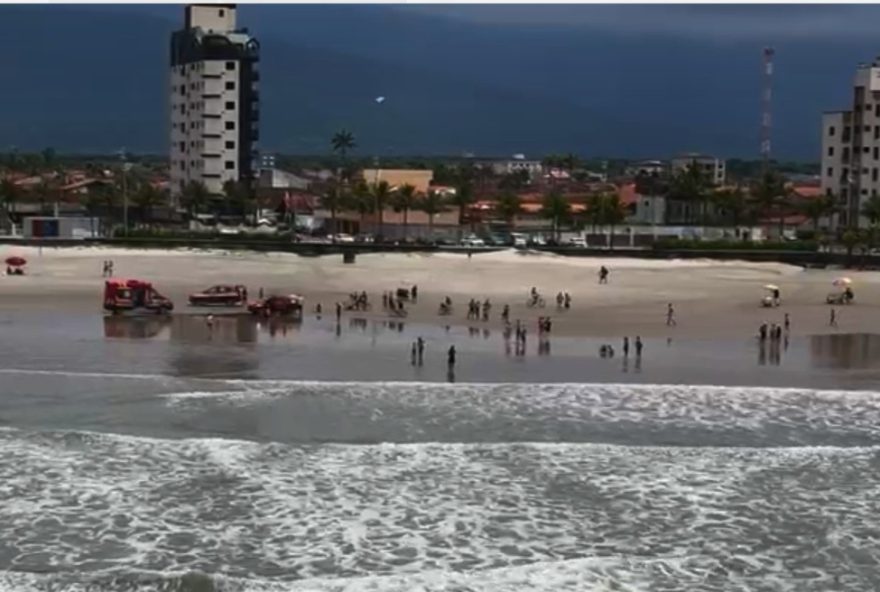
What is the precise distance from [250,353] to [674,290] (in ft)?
Answer: 81.8

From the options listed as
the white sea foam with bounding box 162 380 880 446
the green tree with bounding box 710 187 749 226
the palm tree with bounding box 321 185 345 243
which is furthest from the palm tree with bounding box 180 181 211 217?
the white sea foam with bounding box 162 380 880 446

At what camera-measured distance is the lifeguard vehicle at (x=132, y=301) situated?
43562 millimetres

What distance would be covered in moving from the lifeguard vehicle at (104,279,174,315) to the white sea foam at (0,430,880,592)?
20.6 m

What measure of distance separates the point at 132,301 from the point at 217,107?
196 feet

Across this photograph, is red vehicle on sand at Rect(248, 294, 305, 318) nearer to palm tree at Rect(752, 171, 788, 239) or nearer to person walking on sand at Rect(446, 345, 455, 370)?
person walking on sand at Rect(446, 345, 455, 370)

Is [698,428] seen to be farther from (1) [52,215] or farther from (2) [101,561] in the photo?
(1) [52,215]

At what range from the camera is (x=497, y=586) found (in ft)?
50.1

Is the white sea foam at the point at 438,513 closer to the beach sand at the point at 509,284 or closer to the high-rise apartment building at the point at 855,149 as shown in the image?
the beach sand at the point at 509,284

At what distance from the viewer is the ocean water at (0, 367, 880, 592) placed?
52.3 feet

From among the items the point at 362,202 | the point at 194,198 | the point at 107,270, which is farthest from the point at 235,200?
the point at 107,270

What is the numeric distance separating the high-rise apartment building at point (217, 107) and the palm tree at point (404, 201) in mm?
19372

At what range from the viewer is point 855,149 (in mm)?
87125

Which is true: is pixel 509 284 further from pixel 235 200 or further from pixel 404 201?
pixel 235 200

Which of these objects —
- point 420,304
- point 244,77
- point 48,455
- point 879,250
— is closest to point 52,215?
point 244,77
